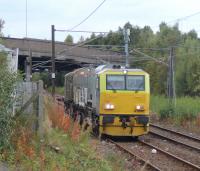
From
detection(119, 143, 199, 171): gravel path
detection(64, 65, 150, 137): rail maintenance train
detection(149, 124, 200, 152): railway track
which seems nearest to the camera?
detection(119, 143, 199, 171): gravel path

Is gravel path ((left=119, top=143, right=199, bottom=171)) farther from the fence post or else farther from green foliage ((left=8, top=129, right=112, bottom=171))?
the fence post

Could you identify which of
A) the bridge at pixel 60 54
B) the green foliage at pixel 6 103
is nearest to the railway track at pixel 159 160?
the green foliage at pixel 6 103

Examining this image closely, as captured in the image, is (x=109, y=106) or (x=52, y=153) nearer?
(x=52, y=153)

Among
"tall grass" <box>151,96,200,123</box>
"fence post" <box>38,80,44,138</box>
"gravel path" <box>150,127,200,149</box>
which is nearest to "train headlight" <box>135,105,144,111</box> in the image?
"gravel path" <box>150,127,200,149</box>

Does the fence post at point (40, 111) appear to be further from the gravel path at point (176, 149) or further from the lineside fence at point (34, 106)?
the gravel path at point (176, 149)

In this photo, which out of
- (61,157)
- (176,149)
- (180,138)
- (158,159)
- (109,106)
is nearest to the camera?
(61,157)

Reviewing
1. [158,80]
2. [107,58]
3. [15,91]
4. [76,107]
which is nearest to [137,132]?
[76,107]

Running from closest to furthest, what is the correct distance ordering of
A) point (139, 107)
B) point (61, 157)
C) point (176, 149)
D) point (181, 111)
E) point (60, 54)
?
point (61, 157) → point (176, 149) → point (139, 107) → point (181, 111) → point (60, 54)

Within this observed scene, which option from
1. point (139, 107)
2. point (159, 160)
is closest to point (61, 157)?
point (159, 160)

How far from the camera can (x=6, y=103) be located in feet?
42.3

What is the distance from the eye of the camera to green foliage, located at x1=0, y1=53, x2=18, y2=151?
12680 mm

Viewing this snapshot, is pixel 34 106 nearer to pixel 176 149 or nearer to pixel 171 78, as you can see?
pixel 176 149

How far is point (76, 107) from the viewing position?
1158 inches

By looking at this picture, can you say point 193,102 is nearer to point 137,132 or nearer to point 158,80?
point 137,132
